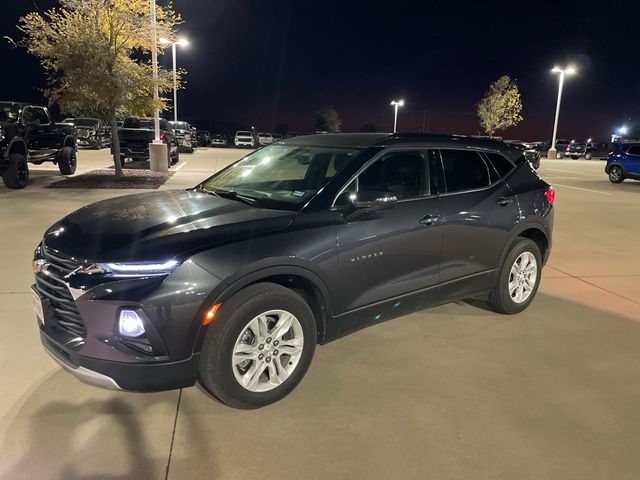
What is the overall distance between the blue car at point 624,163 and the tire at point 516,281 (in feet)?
54.8

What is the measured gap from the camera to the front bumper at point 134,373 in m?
2.80

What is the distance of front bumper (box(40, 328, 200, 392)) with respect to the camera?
2.80m

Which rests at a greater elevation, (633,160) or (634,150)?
(634,150)

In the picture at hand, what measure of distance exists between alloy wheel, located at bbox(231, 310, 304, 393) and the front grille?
2.95ft

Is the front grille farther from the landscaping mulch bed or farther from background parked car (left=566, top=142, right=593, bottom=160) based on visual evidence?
background parked car (left=566, top=142, right=593, bottom=160)

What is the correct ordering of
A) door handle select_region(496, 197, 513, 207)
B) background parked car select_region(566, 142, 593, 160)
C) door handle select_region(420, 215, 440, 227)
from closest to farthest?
door handle select_region(420, 215, 440, 227) → door handle select_region(496, 197, 513, 207) → background parked car select_region(566, 142, 593, 160)

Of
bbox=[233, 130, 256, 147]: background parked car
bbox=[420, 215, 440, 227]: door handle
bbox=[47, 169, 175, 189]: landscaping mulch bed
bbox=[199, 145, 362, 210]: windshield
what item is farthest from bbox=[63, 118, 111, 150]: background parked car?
bbox=[420, 215, 440, 227]: door handle

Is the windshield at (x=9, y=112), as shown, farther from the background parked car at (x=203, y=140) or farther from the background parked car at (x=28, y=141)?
the background parked car at (x=203, y=140)

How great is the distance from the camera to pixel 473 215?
437 cm

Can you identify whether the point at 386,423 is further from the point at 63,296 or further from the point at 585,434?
the point at 63,296

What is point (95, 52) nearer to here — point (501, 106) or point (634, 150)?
point (634, 150)

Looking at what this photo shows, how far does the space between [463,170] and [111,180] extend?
12.7 metres

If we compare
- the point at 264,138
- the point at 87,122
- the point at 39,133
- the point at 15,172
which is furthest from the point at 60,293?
the point at 264,138

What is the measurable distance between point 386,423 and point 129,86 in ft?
45.6
